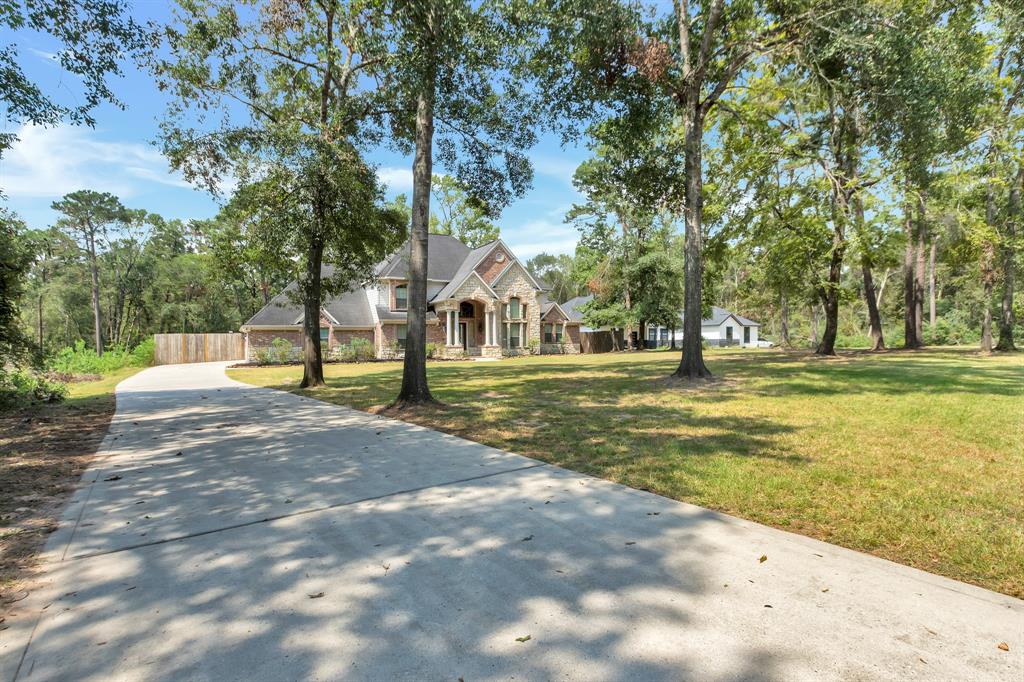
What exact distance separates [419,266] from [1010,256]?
27.5 meters

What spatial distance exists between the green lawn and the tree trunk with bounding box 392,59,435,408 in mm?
882

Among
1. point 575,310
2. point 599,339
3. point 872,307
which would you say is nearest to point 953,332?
point 872,307

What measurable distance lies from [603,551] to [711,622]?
94 centimetres

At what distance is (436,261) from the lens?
34.2m

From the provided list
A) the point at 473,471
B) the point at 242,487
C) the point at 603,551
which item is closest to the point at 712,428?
the point at 473,471

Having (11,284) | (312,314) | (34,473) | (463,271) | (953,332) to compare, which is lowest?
(34,473)

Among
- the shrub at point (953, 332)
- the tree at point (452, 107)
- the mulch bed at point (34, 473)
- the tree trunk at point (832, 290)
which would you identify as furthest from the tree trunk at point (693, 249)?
the shrub at point (953, 332)

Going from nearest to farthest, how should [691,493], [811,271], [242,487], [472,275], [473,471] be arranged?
[691,493], [242,487], [473,471], [811,271], [472,275]

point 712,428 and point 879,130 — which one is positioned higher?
point 879,130

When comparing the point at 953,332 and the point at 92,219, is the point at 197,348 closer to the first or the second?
the point at 92,219

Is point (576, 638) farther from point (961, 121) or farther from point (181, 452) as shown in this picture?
point (961, 121)

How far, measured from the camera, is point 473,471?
5402 millimetres

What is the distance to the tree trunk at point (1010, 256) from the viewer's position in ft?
70.8

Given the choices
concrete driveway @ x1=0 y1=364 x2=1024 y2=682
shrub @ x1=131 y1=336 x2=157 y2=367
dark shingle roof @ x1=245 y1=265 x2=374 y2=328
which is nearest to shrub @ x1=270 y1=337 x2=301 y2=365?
dark shingle roof @ x1=245 y1=265 x2=374 y2=328
